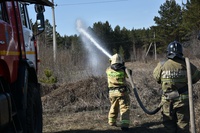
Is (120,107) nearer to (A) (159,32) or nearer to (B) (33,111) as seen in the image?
(B) (33,111)

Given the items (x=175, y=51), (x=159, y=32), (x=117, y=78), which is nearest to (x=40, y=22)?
(x=117, y=78)

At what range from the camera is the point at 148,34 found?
69.9m

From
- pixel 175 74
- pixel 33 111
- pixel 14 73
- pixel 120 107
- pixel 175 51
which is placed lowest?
pixel 120 107

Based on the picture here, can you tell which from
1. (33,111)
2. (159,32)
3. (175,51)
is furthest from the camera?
(159,32)

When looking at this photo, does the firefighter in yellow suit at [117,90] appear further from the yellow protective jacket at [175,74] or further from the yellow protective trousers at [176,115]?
the yellow protective jacket at [175,74]

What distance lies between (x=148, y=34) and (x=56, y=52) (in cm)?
5054

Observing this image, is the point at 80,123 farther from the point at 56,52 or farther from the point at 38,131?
the point at 56,52

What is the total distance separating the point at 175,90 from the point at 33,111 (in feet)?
8.31

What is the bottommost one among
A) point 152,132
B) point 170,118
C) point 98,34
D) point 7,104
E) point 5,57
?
point 152,132

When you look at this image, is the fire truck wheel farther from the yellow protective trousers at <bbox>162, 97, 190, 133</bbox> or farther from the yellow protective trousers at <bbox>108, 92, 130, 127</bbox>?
the yellow protective trousers at <bbox>162, 97, 190, 133</bbox>

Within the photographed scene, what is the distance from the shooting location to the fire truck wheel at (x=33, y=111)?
512cm

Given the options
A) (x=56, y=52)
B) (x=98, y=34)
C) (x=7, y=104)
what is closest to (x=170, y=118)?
(x=7, y=104)

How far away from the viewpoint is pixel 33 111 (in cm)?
581

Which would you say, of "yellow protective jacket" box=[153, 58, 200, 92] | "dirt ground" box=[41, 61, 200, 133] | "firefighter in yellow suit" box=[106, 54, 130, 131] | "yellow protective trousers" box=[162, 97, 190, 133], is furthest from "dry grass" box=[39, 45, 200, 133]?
"yellow protective jacket" box=[153, 58, 200, 92]
